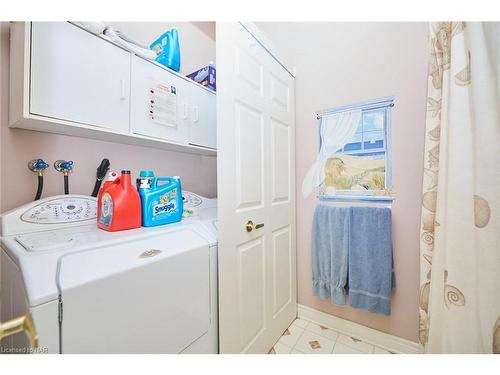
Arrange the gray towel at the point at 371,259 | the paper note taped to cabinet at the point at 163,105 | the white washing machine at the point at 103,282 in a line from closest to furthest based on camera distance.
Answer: the white washing machine at the point at 103,282 < the paper note taped to cabinet at the point at 163,105 < the gray towel at the point at 371,259

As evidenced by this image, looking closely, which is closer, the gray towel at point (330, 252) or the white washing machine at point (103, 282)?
the white washing machine at point (103, 282)

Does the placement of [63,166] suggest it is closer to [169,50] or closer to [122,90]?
[122,90]

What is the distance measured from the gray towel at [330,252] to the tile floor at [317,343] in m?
0.28

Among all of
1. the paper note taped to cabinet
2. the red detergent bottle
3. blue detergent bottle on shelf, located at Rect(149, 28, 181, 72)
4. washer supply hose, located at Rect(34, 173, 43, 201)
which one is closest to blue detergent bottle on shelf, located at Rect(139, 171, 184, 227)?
the red detergent bottle

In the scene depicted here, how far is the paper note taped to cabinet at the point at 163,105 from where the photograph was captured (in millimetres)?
1217

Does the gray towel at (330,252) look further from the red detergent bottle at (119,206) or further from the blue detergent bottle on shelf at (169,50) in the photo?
the blue detergent bottle on shelf at (169,50)

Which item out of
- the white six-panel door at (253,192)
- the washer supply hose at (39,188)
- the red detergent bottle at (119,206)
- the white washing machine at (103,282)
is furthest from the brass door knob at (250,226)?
the washer supply hose at (39,188)

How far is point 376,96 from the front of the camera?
151cm

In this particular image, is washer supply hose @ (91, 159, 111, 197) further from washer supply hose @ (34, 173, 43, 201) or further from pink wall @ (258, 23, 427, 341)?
pink wall @ (258, 23, 427, 341)

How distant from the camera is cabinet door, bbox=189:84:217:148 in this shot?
1479 millimetres

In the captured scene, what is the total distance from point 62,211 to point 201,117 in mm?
999
